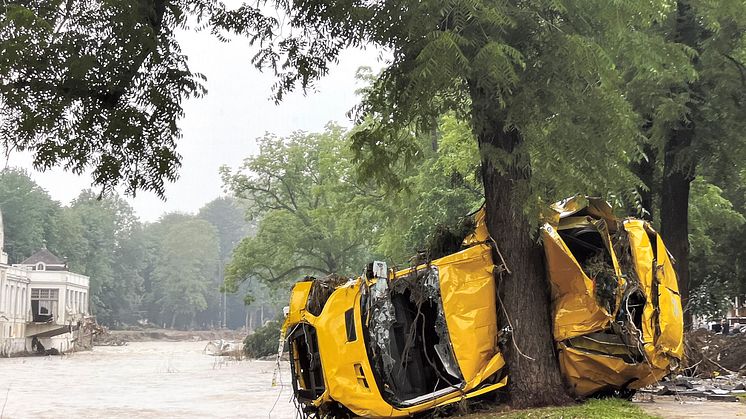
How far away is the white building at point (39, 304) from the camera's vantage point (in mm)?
64188

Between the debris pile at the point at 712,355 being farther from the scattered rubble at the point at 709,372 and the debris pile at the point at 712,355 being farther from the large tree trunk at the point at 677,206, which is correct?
the large tree trunk at the point at 677,206

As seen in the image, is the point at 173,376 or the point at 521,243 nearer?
the point at 521,243

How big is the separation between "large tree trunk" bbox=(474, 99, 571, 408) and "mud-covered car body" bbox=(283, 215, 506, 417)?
19cm

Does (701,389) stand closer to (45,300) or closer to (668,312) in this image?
(668,312)

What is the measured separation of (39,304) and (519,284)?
75682mm

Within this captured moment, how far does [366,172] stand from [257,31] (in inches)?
105

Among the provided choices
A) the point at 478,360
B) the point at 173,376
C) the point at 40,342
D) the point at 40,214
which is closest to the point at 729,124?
the point at 478,360

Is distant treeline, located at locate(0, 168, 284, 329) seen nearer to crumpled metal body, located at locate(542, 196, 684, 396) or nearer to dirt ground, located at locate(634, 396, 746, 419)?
dirt ground, located at locate(634, 396, 746, 419)

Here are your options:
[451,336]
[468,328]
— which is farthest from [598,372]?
[451,336]

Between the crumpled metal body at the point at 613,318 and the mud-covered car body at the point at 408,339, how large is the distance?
0.81m

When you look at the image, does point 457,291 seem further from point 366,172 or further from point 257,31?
point 257,31

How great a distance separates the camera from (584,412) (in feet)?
27.7

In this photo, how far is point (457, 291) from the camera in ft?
31.3

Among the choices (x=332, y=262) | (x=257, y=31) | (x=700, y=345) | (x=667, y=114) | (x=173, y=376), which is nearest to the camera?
(x=257, y=31)
